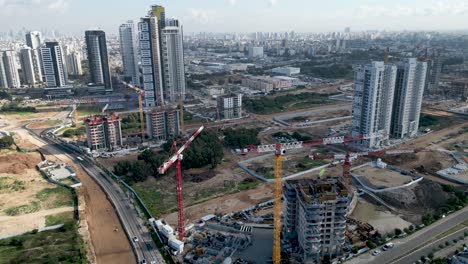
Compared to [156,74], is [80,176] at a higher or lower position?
lower

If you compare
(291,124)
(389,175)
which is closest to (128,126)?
(291,124)

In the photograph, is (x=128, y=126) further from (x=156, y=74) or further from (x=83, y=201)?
(x=83, y=201)

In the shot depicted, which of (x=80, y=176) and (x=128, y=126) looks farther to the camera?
(x=128, y=126)

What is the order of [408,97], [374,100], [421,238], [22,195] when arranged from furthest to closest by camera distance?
1. [408,97]
2. [374,100]
3. [22,195]
4. [421,238]

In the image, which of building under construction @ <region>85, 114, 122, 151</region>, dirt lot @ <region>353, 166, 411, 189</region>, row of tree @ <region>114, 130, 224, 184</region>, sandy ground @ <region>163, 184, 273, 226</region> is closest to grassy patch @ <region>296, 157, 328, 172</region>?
dirt lot @ <region>353, 166, 411, 189</region>

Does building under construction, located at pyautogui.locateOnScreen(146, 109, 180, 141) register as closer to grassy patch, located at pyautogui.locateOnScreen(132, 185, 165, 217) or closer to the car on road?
grassy patch, located at pyautogui.locateOnScreen(132, 185, 165, 217)

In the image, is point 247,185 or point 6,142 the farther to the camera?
point 6,142

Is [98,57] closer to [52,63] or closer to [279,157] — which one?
[52,63]

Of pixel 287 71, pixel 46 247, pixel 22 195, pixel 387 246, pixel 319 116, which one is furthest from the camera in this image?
pixel 287 71

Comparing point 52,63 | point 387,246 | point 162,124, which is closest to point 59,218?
point 162,124
